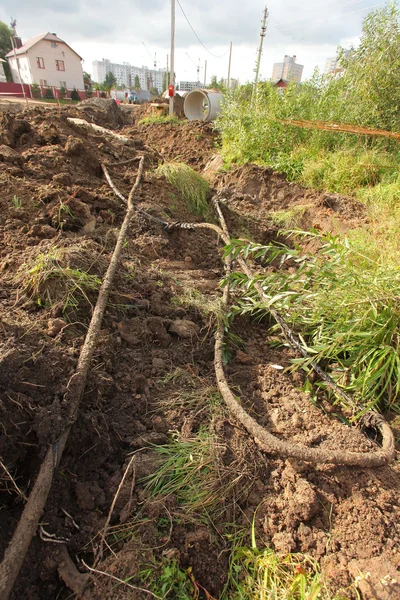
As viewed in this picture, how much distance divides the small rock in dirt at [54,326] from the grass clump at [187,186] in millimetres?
2832

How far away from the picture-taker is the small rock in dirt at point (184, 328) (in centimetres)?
225

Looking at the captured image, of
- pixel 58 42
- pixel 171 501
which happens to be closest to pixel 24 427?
pixel 171 501

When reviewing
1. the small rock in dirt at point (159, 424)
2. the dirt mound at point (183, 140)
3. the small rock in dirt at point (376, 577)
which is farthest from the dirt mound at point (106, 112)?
the small rock in dirt at point (376, 577)

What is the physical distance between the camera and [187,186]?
443 centimetres

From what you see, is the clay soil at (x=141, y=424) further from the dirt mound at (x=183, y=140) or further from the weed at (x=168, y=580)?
the dirt mound at (x=183, y=140)

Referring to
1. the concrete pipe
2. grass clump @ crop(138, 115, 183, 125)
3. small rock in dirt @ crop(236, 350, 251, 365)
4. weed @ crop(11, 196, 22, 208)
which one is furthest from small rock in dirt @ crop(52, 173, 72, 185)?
the concrete pipe

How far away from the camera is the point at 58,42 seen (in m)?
33.3

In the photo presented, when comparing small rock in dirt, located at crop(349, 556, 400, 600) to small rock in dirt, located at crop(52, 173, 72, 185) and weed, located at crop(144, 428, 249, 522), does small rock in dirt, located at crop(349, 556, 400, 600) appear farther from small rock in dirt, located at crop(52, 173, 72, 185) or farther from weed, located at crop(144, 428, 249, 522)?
small rock in dirt, located at crop(52, 173, 72, 185)

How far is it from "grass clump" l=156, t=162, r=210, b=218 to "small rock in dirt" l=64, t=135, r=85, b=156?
3.31 ft

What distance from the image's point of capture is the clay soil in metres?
1.29

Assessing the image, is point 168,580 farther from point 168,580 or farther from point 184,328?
point 184,328

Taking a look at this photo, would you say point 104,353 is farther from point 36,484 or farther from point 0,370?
point 36,484

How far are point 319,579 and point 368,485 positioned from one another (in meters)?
0.47

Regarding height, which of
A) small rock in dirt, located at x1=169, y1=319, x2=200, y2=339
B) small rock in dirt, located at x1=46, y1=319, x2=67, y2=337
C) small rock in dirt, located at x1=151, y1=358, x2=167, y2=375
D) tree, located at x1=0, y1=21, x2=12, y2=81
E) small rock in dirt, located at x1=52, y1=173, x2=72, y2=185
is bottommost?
small rock in dirt, located at x1=151, y1=358, x2=167, y2=375
